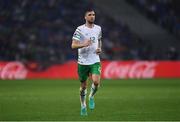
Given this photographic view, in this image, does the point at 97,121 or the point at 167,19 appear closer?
the point at 97,121

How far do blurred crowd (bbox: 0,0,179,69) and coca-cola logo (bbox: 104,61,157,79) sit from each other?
1.19m

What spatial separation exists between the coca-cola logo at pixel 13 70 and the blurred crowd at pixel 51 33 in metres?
0.59

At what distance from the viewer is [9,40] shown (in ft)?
115

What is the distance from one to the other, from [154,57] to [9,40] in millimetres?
8496

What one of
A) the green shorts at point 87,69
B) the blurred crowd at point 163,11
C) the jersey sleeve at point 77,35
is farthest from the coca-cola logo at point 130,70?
the jersey sleeve at point 77,35

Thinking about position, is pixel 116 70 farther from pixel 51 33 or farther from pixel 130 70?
pixel 51 33

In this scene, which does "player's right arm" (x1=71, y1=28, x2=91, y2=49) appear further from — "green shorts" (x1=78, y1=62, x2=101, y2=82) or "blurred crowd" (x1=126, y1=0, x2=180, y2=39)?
"blurred crowd" (x1=126, y1=0, x2=180, y2=39)

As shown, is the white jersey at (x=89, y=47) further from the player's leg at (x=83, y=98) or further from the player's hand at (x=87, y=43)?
the player's leg at (x=83, y=98)

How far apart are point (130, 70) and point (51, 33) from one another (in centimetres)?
530

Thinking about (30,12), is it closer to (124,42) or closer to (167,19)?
(124,42)

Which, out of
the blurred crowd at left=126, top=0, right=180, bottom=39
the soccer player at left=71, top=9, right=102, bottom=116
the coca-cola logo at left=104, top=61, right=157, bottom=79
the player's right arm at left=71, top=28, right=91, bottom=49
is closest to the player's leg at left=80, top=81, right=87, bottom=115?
the soccer player at left=71, top=9, right=102, bottom=116

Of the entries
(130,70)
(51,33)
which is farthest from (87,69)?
(51,33)

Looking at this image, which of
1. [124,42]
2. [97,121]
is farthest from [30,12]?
[97,121]

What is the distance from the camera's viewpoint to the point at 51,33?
36125 mm
